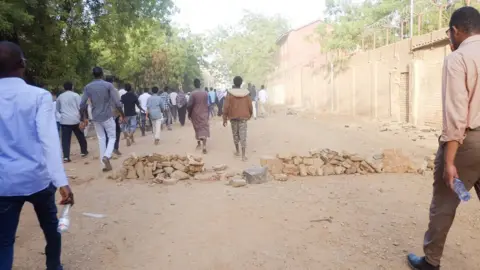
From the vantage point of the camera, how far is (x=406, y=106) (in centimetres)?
1578

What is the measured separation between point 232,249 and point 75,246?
1.48 meters

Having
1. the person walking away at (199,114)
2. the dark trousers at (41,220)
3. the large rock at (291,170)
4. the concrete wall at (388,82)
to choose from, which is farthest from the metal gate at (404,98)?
the dark trousers at (41,220)

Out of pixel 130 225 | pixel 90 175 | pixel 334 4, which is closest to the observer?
pixel 130 225

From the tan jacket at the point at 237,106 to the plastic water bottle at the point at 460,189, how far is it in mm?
5763

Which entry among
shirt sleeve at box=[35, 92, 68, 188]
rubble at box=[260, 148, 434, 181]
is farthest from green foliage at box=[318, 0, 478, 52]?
shirt sleeve at box=[35, 92, 68, 188]

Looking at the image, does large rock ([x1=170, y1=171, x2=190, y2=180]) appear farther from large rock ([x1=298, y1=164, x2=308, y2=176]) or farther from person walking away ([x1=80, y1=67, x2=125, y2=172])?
large rock ([x1=298, y1=164, x2=308, y2=176])

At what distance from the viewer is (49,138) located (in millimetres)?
2473

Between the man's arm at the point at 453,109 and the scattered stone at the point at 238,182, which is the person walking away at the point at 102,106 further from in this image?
the man's arm at the point at 453,109

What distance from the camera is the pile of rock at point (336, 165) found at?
6.47 metres

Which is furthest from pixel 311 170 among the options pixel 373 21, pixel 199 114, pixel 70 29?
pixel 373 21

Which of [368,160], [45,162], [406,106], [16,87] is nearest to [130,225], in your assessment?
[45,162]

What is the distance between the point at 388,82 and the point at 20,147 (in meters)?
16.8

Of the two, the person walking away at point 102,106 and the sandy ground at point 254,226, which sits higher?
the person walking away at point 102,106

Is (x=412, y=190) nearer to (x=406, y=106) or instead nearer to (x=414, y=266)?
(x=414, y=266)
